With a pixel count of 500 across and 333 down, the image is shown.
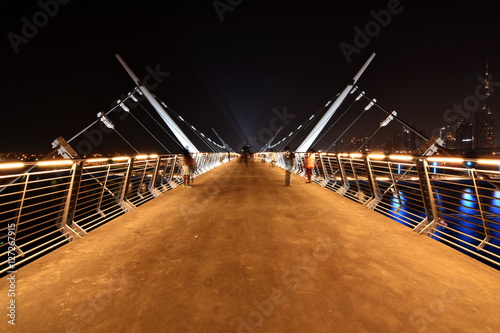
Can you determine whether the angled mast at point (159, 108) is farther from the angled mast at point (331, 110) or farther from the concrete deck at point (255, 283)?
the concrete deck at point (255, 283)

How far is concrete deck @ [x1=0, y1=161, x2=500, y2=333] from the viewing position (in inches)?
89.1

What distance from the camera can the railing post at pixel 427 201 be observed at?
178 inches

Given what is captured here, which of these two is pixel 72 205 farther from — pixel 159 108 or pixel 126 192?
pixel 159 108

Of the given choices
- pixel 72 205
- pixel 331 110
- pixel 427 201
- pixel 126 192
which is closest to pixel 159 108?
pixel 331 110

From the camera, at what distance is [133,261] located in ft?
11.3

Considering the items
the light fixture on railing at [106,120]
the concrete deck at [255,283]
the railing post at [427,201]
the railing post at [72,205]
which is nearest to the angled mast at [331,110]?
the light fixture on railing at [106,120]

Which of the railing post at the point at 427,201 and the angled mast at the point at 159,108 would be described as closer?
the railing post at the point at 427,201

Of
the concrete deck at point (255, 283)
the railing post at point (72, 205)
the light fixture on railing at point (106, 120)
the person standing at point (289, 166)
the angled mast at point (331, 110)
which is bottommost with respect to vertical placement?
the angled mast at point (331, 110)

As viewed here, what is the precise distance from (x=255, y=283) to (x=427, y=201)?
148 inches

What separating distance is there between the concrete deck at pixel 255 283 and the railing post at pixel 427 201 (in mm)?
256

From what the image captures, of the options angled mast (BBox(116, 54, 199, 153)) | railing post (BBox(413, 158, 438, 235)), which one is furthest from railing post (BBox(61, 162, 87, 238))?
angled mast (BBox(116, 54, 199, 153))

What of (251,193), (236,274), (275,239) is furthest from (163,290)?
(251,193)

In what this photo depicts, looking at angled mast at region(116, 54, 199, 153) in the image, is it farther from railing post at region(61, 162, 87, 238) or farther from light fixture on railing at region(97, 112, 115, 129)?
railing post at region(61, 162, 87, 238)

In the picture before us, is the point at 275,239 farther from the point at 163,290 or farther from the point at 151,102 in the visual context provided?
the point at 151,102
